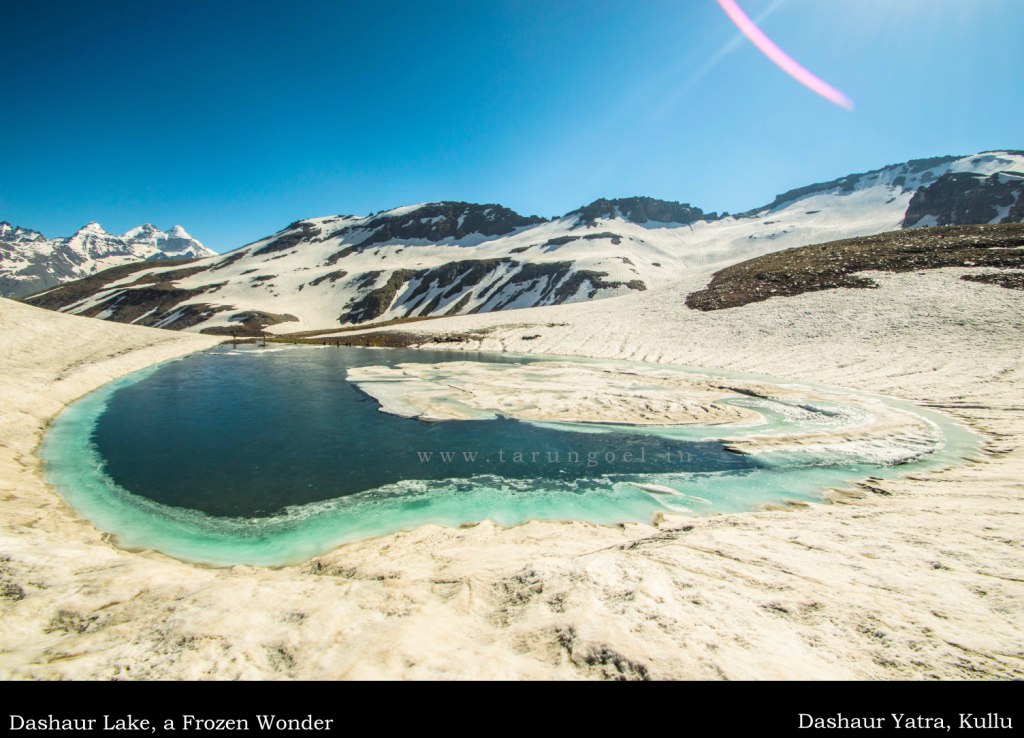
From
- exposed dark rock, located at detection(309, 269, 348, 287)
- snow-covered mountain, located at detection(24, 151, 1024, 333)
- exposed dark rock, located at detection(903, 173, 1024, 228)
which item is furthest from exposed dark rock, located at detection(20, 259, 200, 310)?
exposed dark rock, located at detection(903, 173, 1024, 228)

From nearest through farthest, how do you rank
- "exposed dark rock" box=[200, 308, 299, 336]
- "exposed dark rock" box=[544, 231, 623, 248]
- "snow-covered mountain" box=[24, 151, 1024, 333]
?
1. "exposed dark rock" box=[200, 308, 299, 336]
2. "snow-covered mountain" box=[24, 151, 1024, 333]
3. "exposed dark rock" box=[544, 231, 623, 248]

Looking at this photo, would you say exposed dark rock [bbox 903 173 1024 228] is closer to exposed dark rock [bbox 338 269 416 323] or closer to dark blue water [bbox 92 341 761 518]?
exposed dark rock [bbox 338 269 416 323]

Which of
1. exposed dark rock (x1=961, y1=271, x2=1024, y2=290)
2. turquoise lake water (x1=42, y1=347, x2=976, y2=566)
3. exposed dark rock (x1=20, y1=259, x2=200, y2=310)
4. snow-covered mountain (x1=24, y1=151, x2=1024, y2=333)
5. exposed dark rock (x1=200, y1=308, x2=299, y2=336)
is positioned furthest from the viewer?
exposed dark rock (x1=20, y1=259, x2=200, y2=310)

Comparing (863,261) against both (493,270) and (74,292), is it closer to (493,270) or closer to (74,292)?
(493,270)

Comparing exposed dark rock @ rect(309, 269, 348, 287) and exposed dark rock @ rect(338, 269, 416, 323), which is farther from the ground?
exposed dark rock @ rect(309, 269, 348, 287)
